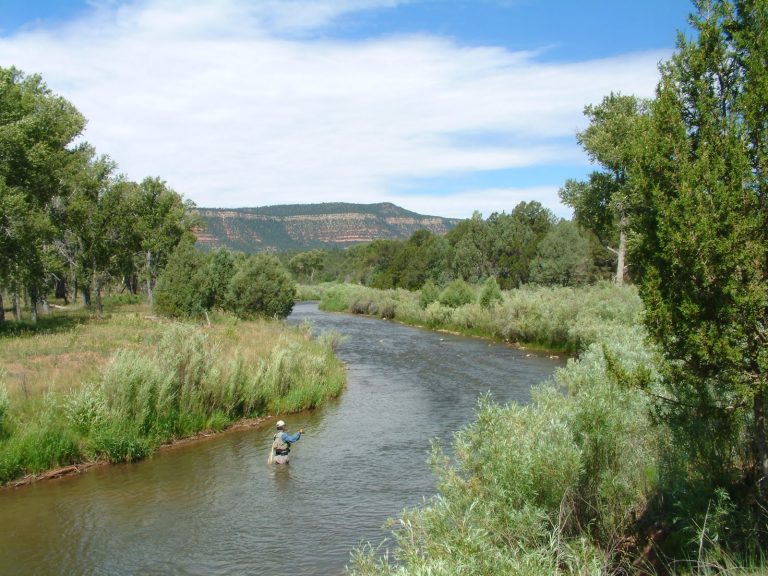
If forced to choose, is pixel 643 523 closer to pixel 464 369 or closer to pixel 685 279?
pixel 685 279

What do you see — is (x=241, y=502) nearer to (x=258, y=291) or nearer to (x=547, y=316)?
(x=547, y=316)

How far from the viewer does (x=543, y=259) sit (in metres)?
68.1

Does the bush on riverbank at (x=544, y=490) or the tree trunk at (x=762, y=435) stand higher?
the tree trunk at (x=762, y=435)

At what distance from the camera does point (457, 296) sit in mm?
54062

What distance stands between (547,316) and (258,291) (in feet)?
62.5

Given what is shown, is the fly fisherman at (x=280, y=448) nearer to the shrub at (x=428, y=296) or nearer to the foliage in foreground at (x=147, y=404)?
the foliage in foreground at (x=147, y=404)

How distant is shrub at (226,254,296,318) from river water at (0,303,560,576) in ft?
68.2

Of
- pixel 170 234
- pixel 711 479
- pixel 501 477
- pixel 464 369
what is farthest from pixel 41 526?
pixel 170 234

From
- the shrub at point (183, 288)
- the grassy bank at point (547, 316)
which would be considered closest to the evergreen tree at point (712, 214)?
the grassy bank at point (547, 316)

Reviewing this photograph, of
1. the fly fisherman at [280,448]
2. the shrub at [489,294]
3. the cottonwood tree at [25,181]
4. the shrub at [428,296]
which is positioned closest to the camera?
the fly fisherman at [280,448]

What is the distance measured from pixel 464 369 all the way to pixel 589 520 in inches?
830

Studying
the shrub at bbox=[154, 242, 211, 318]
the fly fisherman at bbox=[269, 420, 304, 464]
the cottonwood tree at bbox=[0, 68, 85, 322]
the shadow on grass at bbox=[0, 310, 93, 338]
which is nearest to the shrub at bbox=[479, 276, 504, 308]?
the shrub at bbox=[154, 242, 211, 318]

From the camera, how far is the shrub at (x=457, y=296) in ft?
176

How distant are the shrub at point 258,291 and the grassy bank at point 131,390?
1483cm
